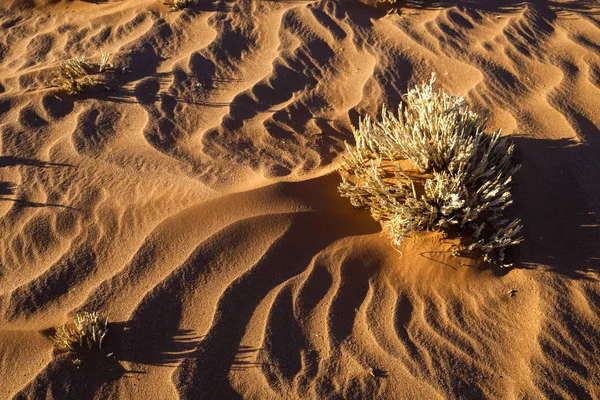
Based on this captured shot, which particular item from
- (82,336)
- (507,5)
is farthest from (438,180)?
(507,5)

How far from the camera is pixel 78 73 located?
4.07 m

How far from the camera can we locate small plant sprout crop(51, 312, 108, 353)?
2.49m

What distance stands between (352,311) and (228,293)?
2.22ft

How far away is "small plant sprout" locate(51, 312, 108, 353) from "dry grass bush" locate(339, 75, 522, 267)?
158cm

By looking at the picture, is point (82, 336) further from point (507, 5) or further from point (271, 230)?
point (507, 5)

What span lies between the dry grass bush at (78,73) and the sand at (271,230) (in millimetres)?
84

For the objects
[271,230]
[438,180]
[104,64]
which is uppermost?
[438,180]

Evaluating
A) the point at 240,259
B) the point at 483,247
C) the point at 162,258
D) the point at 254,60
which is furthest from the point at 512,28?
the point at 162,258

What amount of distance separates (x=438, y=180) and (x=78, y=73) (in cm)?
297

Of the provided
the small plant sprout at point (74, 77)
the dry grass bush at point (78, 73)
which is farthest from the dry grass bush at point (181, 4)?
the small plant sprout at point (74, 77)

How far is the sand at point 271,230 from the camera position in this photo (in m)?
2.52

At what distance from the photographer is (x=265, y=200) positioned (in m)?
3.14

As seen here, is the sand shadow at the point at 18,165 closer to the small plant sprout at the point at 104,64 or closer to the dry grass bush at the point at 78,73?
the dry grass bush at the point at 78,73

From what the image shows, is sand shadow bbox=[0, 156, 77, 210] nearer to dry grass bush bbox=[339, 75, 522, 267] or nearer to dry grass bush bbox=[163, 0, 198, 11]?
dry grass bush bbox=[339, 75, 522, 267]
